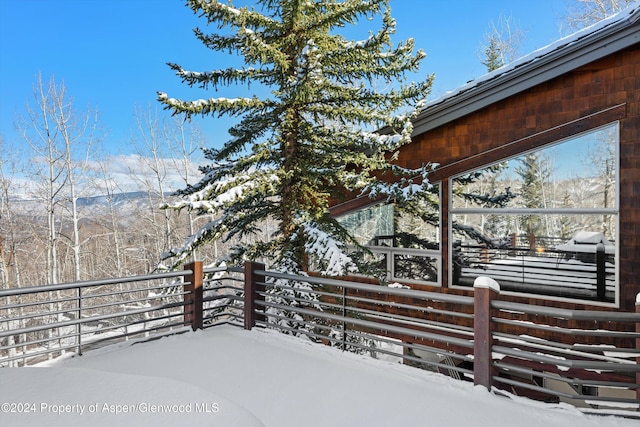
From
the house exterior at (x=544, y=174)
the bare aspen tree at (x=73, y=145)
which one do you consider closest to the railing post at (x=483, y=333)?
the house exterior at (x=544, y=174)

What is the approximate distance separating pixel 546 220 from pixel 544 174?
68 cm

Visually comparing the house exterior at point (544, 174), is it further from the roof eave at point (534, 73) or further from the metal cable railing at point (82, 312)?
the metal cable railing at point (82, 312)

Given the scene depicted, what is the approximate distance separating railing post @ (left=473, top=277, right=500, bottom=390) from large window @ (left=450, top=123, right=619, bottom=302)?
9.17ft

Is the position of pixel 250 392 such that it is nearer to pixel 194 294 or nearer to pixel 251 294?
pixel 251 294

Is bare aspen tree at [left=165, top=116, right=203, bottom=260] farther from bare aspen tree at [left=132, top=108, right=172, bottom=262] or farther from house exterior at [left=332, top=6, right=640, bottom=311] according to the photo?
house exterior at [left=332, top=6, right=640, bottom=311]

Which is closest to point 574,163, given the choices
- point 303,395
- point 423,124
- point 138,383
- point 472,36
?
point 423,124

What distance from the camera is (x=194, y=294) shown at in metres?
5.28

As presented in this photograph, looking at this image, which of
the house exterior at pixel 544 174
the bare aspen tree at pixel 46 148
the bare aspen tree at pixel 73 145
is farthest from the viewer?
the bare aspen tree at pixel 73 145

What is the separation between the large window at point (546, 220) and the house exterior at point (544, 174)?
0.01 meters

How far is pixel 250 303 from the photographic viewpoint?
5270mm

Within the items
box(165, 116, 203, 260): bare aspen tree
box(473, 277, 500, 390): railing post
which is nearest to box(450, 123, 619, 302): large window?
box(473, 277, 500, 390): railing post

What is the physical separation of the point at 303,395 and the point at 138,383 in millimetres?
1358

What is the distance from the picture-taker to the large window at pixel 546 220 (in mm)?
5055

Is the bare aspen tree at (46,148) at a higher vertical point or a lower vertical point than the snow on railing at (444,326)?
higher
